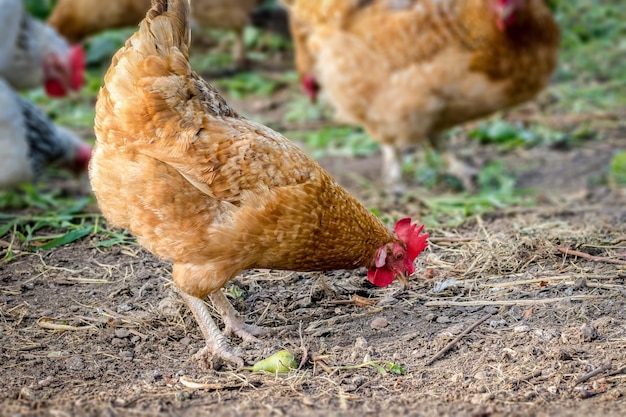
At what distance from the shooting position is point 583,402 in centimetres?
270

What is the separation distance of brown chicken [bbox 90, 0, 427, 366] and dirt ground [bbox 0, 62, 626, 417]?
316 mm

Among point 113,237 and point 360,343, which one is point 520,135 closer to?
point 113,237

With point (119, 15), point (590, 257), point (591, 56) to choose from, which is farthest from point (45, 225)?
point (591, 56)

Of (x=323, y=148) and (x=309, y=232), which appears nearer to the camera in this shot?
(x=309, y=232)

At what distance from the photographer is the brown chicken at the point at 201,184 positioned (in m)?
3.09

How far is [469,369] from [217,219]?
3.90 ft

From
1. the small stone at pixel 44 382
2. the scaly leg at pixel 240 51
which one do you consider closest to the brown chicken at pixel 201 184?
the small stone at pixel 44 382

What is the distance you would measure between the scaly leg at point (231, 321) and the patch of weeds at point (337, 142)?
13.0 ft

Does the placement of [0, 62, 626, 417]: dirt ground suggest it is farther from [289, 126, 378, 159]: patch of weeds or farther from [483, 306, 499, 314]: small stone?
[289, 126, 378, 159]: patch of weeds

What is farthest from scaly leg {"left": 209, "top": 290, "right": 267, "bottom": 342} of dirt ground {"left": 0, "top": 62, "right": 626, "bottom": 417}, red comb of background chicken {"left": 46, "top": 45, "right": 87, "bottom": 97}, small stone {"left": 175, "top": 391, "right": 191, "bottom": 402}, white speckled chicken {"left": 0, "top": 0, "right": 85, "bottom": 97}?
red comb of background chicken {"left": 46, "top": 45, "right": 87, "bottom": 97}

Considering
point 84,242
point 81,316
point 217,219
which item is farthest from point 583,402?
point 84,242

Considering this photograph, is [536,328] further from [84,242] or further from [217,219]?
[84,242]

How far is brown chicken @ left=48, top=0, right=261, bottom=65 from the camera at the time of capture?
31.0 feet

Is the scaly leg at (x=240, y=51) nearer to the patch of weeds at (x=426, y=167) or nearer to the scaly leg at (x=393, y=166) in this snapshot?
the patch of weeds at (x=426, y=167)
